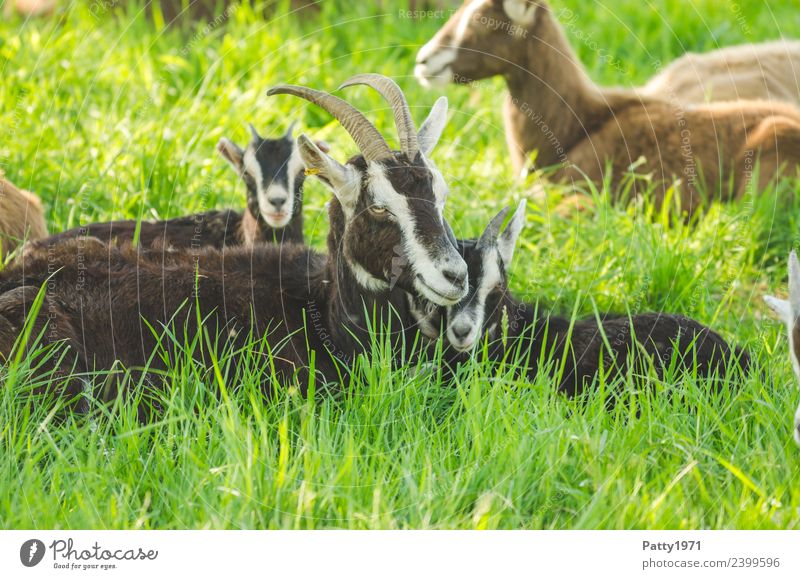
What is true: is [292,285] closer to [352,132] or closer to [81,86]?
[352,132]

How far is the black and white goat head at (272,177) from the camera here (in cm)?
589

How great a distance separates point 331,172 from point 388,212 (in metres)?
0.30

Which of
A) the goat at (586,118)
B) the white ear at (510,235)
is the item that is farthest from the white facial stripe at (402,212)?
the goat at (586,118)

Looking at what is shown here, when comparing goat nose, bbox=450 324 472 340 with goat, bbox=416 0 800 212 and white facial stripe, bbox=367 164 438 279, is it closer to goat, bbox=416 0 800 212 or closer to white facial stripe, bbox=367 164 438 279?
white facial stripe, bbox=367 164 438 279

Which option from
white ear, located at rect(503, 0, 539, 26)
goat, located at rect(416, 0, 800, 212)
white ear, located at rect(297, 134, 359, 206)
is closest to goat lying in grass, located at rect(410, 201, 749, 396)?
white ear, located at rect(297, 134, 359, 206)

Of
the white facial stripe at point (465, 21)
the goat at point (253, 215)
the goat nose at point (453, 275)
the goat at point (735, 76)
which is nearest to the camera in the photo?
the goat nose at point (453, 275)

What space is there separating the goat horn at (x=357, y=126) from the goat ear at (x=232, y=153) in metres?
1.85

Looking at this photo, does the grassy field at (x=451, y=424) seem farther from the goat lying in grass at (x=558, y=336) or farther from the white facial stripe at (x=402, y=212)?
the white facial stripe at (x=402, y=212)

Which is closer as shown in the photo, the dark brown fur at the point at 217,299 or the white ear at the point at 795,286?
the white ear at the point at 795,286

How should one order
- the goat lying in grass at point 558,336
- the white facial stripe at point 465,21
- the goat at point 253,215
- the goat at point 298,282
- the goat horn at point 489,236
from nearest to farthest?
1. the goat at point 298,282
2. the goat lying in grass at point 558,336
3. the goat horn at point 489,236
4. the goat at point 253,215
5. the white facial stripe at point 465,21

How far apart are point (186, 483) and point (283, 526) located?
417 mm

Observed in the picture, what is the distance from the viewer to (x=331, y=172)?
4461mm

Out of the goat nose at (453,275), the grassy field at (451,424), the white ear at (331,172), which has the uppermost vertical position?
the white ear at (331,172)
